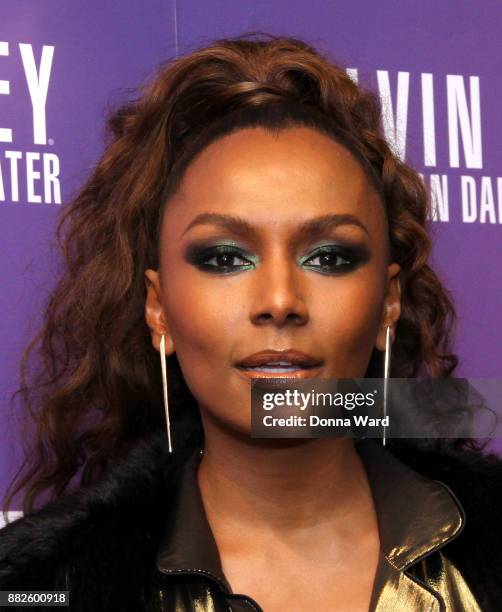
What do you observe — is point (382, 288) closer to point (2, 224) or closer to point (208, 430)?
point (208, 430)

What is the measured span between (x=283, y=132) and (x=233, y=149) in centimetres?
7

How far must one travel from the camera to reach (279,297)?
1475 mm

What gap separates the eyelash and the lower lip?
0.44ft

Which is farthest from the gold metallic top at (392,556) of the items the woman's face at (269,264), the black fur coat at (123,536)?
the woman's face at (269,264)

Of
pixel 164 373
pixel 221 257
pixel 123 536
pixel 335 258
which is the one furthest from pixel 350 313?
pixel 123 536

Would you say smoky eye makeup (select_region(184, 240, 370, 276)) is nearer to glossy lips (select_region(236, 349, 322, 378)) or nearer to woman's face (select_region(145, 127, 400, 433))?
woman's face (select_region(145, 127, 400, 433))

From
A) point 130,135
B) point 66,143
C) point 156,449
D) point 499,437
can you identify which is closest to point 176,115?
point 130,135

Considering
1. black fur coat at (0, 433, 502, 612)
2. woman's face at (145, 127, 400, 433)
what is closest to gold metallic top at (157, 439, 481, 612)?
black fur coat at (0, 433, 502, 612)

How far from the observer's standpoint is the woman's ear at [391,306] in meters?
1.68

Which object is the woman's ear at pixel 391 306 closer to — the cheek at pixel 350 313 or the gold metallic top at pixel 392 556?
the cheek at pixel 350 313

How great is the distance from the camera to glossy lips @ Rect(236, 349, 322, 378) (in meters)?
1.48

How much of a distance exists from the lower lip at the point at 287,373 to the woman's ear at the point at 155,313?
199 millimetres

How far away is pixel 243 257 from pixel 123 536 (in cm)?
39

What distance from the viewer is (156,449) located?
1.69m
